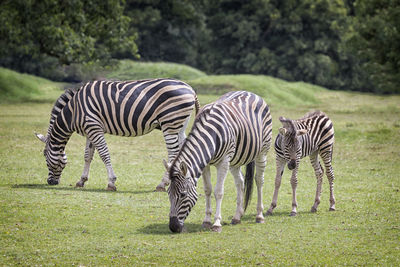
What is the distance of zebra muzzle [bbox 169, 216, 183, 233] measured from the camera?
27.5 feet

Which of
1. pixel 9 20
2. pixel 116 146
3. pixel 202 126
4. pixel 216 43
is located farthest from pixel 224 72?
pixel 202 126

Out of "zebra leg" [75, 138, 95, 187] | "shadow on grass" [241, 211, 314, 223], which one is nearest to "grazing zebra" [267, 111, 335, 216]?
"shadow on grass" [241, 211, 314, 223]

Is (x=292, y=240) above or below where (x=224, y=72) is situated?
above

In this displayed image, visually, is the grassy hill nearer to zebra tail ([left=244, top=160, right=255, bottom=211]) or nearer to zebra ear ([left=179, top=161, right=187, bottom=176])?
zebra tail ([left=244, top=160, right=255, bottom=211])

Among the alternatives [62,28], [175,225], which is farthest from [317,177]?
[62,28]

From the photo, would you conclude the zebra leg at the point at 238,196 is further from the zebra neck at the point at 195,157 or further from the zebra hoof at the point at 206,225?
the zebra neck at the point at 195,157

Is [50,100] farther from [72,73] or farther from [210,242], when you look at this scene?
[210,242]

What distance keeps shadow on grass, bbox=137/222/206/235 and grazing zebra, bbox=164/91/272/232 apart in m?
0.20

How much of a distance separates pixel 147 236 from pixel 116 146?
458 inches

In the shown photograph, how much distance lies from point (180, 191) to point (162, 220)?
1.66 m

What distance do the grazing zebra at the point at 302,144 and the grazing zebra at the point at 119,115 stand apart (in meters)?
2.68

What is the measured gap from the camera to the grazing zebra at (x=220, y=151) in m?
8.30

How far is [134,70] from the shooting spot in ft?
133

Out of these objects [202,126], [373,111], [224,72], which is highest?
[202,126]
